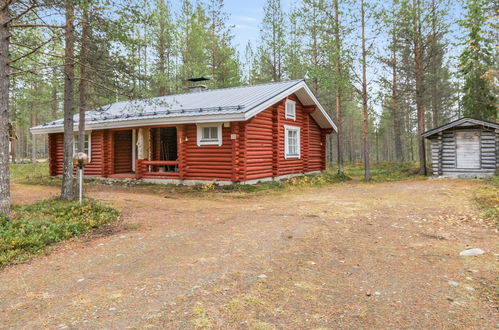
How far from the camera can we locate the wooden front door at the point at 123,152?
55.4 ft

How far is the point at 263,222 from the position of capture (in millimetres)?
6875

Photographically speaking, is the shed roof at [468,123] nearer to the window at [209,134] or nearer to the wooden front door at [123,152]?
the window at [209,134]

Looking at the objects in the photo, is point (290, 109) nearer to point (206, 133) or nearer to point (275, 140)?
point (275, 140)

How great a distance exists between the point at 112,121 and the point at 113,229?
10.0 m

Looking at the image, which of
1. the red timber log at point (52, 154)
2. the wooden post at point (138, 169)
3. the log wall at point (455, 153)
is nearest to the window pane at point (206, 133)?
the wooden post at point (138, 169)

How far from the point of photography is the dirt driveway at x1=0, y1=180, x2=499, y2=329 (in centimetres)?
288

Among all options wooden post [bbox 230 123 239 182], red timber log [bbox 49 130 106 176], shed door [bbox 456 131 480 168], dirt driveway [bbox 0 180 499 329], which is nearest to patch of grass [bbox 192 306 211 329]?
dirt driveway [bbox 0 180 499 329]

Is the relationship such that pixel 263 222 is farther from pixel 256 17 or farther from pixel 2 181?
pixel 256 17

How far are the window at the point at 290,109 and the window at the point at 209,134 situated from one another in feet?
14.8

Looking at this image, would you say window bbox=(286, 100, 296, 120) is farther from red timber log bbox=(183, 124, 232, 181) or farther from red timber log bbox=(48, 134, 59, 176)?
red timber log bbox=(48, 134, 59, 176)

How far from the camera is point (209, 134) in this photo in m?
13.5

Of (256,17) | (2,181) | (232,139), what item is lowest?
(2,181)

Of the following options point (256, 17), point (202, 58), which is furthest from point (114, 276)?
point (256, 17)

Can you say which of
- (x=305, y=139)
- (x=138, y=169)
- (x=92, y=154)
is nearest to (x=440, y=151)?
(x=305, y=139)
